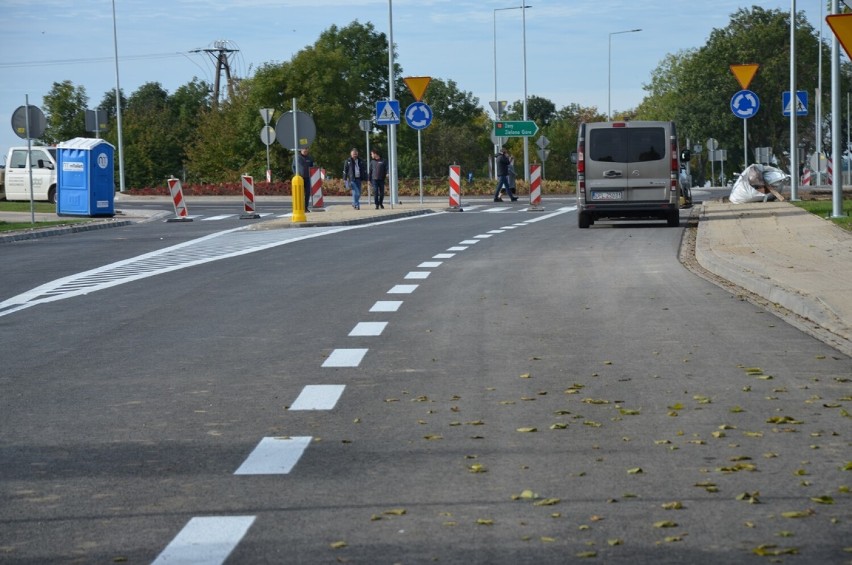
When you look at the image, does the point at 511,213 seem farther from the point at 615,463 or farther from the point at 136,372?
the point at 615,463

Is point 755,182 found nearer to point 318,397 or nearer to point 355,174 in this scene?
point 355,174

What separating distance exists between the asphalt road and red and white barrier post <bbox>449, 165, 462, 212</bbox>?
27350 mm

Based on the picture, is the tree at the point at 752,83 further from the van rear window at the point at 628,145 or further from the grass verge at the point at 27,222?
the van rear window at the point at 628,145

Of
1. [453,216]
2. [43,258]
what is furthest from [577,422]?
[453,216]

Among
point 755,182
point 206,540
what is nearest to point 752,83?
point 755,182

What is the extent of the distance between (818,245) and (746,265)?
3688 millimetres

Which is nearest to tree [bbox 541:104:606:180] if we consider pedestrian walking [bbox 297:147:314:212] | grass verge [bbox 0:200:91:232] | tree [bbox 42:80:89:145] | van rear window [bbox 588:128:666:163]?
tree [bbox 42:80:89:145]

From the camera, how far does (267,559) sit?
16.5 ft

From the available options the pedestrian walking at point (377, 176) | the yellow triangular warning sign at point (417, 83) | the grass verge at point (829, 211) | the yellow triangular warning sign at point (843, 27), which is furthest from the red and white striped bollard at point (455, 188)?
the yellow triangular warning sign at point (843, 27)

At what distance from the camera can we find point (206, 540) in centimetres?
528

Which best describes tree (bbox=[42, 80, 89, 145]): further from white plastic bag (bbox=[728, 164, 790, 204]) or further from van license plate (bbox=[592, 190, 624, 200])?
van license plate (bbox=[592, 190, 624, 200])

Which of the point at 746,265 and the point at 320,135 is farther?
the point at 320,135

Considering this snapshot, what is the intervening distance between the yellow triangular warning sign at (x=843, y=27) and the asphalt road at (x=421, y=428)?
245 cm

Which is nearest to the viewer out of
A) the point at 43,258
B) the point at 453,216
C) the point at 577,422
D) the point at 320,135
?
the point at 577,422
